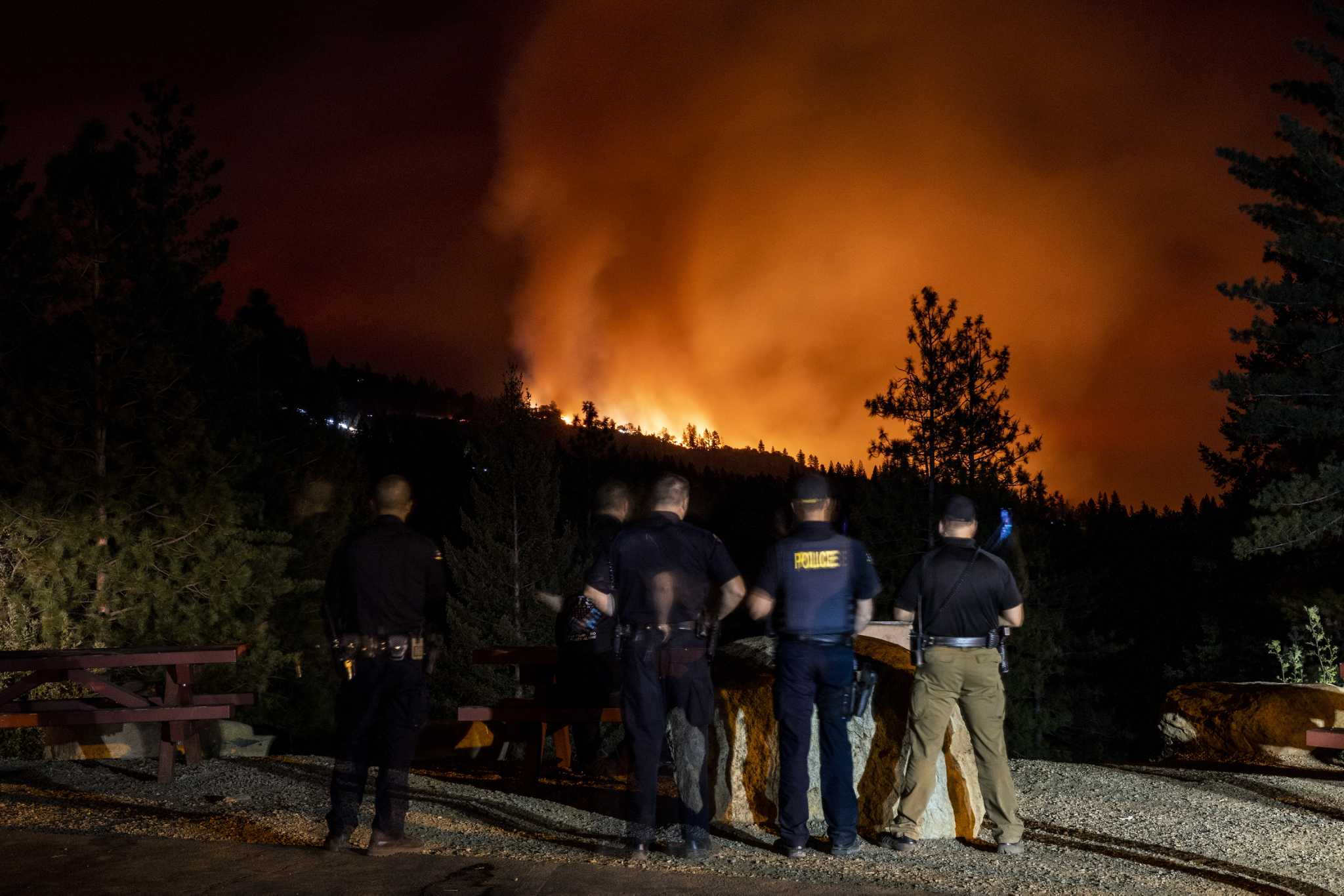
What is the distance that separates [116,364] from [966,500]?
18.5m

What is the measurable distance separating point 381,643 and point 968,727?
320 cm

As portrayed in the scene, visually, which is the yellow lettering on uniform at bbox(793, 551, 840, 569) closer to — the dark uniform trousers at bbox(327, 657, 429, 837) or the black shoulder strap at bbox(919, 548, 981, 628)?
the black shoulder strap at bbox(919, 548, 981, 628)

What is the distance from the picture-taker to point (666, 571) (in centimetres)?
643

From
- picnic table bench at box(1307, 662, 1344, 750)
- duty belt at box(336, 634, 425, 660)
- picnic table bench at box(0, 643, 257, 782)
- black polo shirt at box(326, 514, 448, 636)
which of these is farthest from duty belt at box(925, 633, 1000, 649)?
picnic table bench at box(0, 643, 257, 782)

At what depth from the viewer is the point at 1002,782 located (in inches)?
264

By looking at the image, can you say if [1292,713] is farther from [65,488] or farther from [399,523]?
[65,488]

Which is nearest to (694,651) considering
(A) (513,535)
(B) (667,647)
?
(B) (667,647)

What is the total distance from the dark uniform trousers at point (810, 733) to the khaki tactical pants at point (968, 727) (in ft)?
1.26

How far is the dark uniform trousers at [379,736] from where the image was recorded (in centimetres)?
628

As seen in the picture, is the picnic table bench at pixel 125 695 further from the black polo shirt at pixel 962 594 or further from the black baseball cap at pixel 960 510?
the black baseball cap at pixel 960 510

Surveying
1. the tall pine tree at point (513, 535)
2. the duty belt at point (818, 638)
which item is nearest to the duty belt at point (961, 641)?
the duty belt at point (818, 638)

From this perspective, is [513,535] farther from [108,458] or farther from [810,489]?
[810,489]

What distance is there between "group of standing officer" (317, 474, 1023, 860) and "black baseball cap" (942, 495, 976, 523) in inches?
9.1

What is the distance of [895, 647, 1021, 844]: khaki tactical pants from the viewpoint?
6707 millimetres
